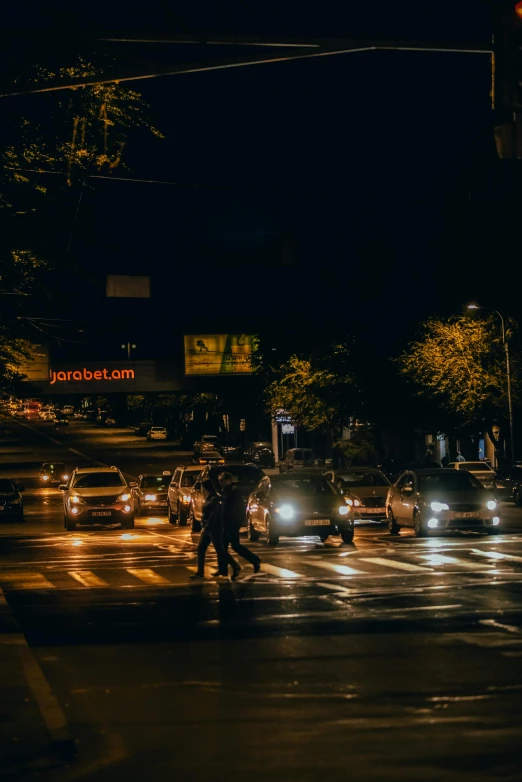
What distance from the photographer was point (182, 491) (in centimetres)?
3909

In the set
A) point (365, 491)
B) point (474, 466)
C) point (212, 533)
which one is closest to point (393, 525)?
point (365, 491)

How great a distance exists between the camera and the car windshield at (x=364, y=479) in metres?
37.9

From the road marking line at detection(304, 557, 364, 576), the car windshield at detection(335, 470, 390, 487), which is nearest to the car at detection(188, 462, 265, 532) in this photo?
the car windshield at detection(335, 470, 390, 487)

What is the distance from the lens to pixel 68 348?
93312 mm

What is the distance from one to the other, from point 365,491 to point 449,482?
292 inches

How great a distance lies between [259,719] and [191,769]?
59.3 inches

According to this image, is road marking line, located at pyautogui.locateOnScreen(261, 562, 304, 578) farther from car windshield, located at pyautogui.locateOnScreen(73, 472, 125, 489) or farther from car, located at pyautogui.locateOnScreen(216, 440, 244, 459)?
car, located at pyautogui.locateOnScreen(216, 440, 244, 459)

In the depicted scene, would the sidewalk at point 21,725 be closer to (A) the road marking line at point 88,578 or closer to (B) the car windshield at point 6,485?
(A) the road marking line at point 88,578

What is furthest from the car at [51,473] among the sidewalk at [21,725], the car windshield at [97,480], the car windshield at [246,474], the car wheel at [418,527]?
the sidewalk at [21,725]

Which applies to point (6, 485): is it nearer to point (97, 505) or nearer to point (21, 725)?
point (97, 505)

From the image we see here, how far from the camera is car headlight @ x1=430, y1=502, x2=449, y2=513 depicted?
29.0m

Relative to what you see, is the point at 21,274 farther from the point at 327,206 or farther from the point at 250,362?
the point at 250,362

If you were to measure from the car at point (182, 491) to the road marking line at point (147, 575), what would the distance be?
15.6 meters

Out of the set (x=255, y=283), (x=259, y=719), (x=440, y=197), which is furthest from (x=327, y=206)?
(x=259, y=719)
